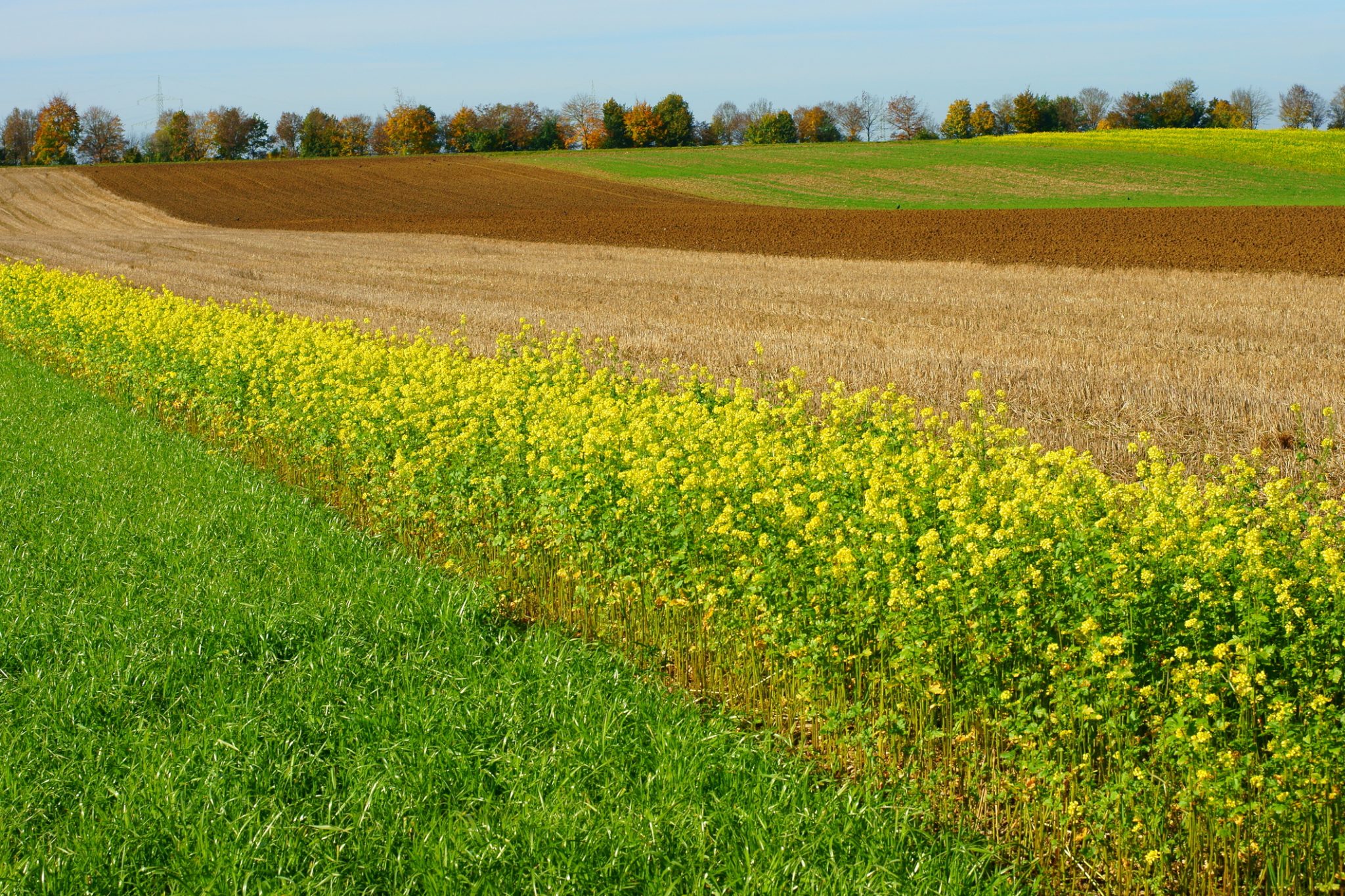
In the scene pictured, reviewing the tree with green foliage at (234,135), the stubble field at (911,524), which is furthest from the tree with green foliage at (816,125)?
the stubble field at (911,524)

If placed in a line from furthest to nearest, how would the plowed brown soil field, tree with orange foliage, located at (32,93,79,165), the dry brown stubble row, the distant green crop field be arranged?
tree with orange foliage, located at (32,93,79,165), the distant green crop field, the plowed brown soil field, the dry brown stubble row

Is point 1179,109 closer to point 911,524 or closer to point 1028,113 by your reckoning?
point 1028,113

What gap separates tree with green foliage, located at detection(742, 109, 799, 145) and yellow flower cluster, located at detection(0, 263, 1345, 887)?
91926 mm

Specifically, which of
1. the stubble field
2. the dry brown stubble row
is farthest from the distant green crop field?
Answer: the stubble field

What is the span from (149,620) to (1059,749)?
4273 millimetres

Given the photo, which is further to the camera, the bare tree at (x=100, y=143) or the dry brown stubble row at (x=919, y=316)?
the bare tree at (x=100, y=143)

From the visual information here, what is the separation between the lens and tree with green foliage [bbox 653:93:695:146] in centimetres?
9494

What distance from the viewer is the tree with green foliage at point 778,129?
95.0 metres

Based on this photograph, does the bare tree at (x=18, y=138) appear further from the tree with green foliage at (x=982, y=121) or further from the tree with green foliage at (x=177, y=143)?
the tree with green foliage at (x=982, y=121)

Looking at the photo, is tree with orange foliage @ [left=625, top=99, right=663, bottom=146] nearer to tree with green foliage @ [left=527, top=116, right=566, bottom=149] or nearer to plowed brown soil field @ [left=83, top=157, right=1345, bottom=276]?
tree with green foliage @ [left=527, top=116, right=566, bottom=149]

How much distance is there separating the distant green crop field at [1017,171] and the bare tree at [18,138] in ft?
146

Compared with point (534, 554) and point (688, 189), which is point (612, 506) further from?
point (688, 189)

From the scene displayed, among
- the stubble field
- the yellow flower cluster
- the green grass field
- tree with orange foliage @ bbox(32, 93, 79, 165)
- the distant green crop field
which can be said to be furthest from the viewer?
tree with orange foliage @ bbox(32, 93, 79, 165)

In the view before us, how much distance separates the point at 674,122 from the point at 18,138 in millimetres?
54473
